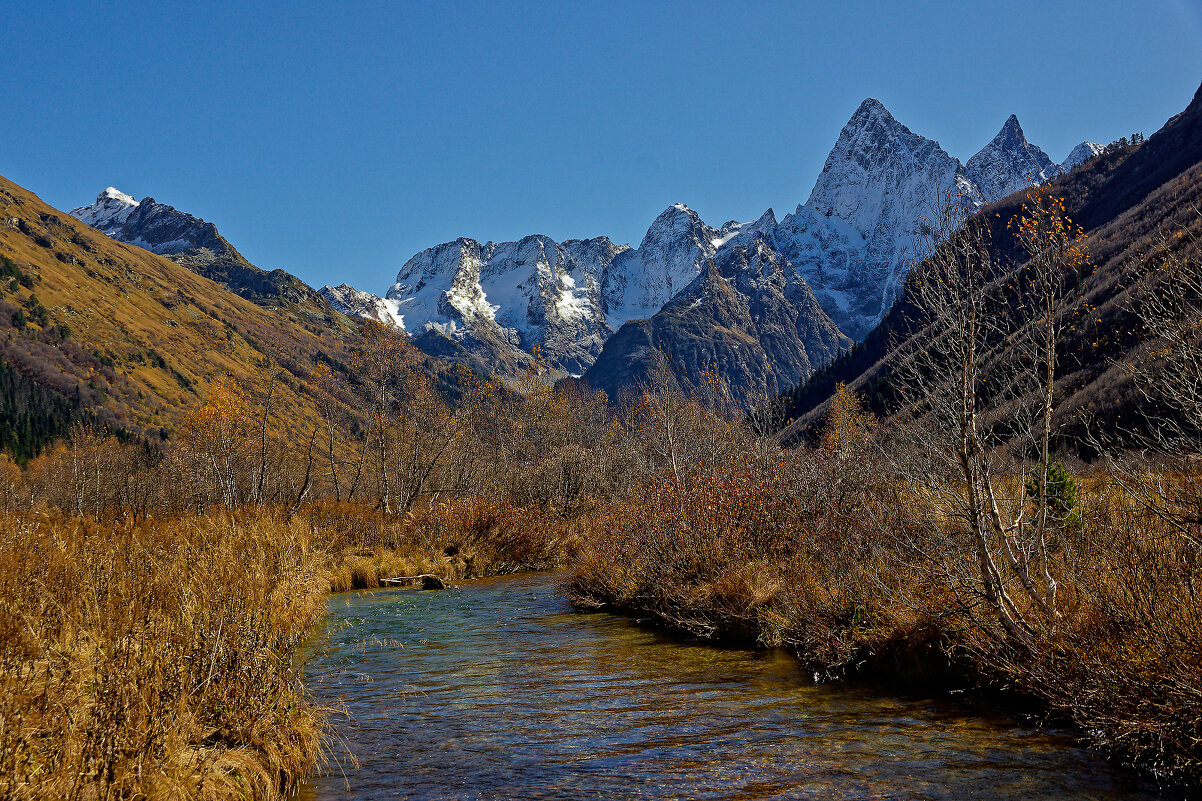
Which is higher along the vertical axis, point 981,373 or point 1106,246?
point 1106,246

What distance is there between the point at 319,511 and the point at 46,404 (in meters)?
125

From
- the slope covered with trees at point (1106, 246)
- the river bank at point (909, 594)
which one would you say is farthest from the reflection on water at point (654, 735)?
the slope covered with trees at point (1106, 246)

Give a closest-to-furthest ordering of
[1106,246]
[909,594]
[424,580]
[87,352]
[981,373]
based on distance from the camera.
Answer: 1. [981,373]
2. [909,594]
3. [424,580]
4. [1106,246]
5. [87,352]

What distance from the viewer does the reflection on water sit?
22.4 feet

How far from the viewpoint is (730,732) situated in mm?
8430

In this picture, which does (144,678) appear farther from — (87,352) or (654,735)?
(87,352)

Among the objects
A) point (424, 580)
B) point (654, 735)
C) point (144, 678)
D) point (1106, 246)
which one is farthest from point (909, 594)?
point (1106, 246)

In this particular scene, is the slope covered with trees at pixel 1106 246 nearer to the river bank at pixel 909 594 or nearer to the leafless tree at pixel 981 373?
the river bank at pixel 909 594

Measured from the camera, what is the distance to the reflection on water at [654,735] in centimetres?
682

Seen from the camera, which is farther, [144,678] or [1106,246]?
[1106,246]

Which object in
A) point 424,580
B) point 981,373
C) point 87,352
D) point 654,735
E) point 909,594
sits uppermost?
point 87,352

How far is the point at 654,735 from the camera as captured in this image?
8445 millimetres

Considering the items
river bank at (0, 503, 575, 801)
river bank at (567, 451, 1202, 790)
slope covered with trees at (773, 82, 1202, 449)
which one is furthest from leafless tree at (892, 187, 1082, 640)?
slope covered with trees at (773, 82, 1202, 449)

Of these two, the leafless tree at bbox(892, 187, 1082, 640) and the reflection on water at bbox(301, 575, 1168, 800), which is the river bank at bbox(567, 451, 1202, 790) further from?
the reflection on water at bbox(301, 575, 1168, 800)
